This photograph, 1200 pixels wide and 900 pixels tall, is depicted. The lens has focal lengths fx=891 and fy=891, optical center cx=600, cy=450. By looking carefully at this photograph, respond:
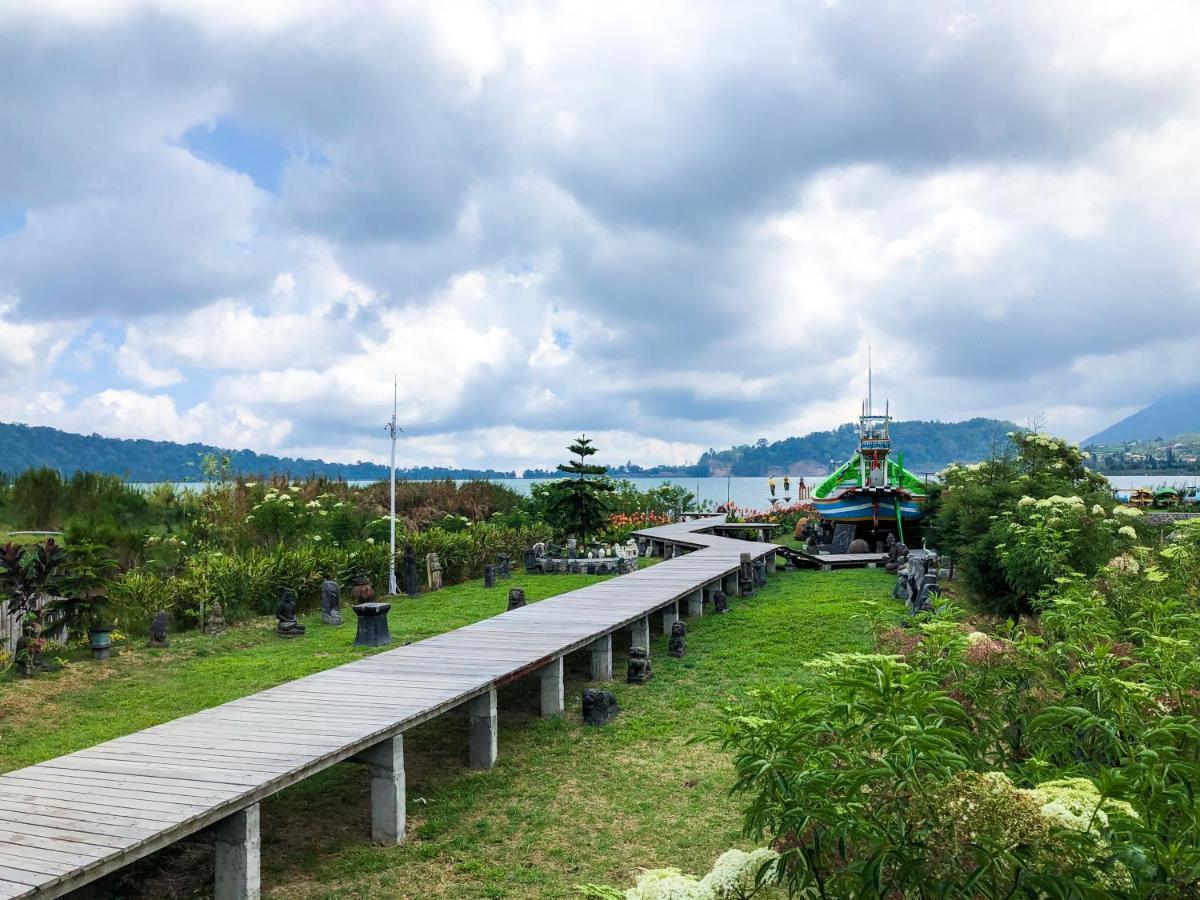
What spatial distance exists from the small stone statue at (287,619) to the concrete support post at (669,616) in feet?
16.2

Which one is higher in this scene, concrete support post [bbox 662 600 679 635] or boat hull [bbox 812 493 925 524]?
boat hull [bbox 812 493 925 524]

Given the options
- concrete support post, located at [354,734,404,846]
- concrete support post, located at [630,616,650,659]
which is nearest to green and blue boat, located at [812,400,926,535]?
concrete support post, located at [630,616,650,659]

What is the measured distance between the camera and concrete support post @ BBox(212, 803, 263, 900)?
14.8 ft

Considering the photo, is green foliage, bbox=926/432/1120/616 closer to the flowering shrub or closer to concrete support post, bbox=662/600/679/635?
the flowering shrub

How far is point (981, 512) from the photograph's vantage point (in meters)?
12.5

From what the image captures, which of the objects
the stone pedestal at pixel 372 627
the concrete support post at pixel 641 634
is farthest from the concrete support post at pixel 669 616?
the stone pedestal at pixel 372 627

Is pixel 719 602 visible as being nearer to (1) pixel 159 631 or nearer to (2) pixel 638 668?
(2) pixel 638 668

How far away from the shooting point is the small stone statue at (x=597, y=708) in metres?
7.92

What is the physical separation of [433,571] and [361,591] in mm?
2393

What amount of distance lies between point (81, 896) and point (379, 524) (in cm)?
1371

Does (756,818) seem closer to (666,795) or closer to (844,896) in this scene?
(844,896)

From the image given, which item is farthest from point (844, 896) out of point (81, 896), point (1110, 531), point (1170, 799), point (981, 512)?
point (981, 512)

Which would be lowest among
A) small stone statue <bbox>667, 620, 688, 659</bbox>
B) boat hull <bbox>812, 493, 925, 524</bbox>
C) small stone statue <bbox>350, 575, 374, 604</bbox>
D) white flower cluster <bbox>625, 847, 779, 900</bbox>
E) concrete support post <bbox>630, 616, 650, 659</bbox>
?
small stone statue <bbox>667, 620, 688, 659</bbox>

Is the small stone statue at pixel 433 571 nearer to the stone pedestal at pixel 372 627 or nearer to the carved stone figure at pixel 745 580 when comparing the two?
the stone pedestal at pixel 372 627
